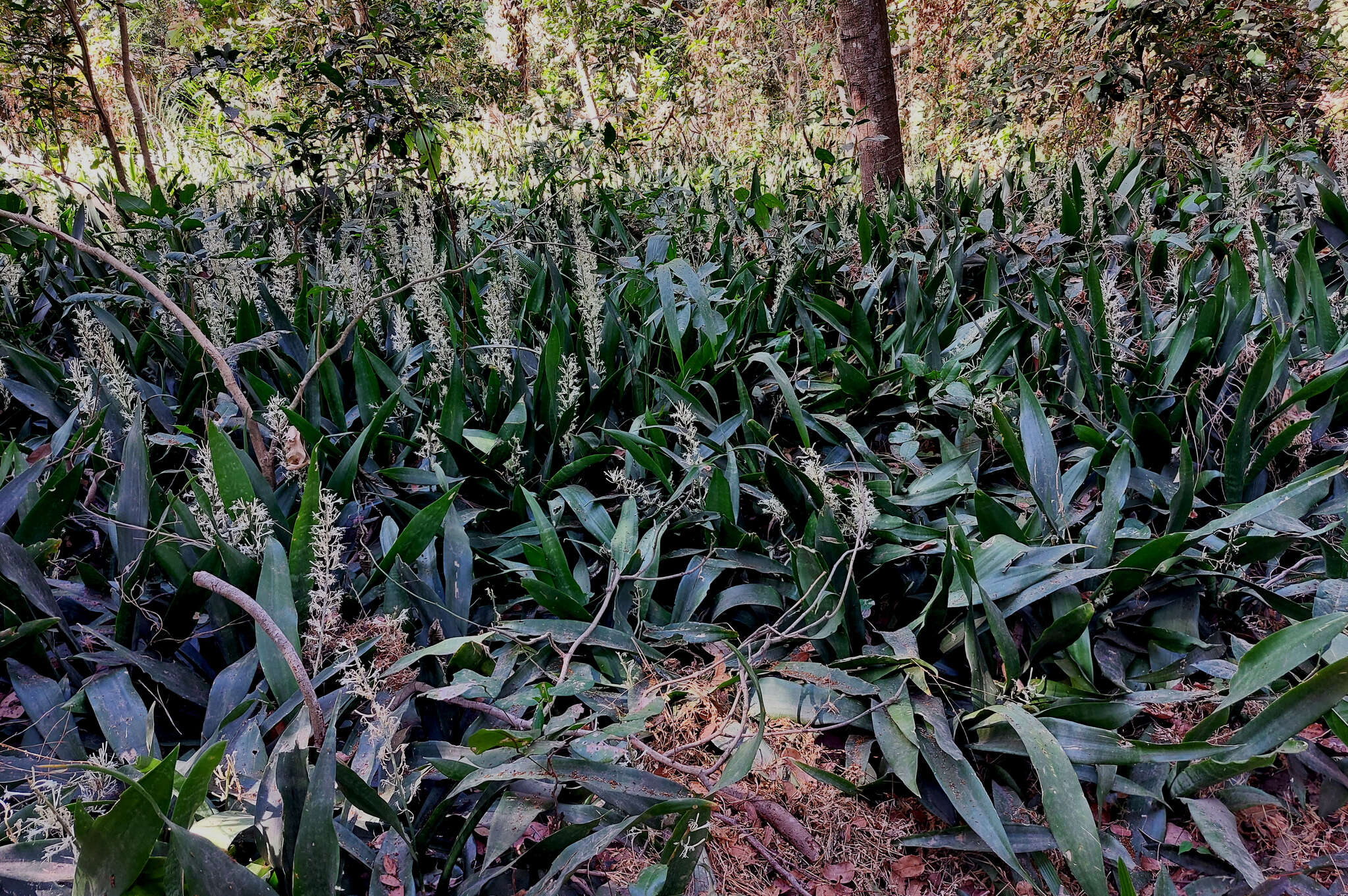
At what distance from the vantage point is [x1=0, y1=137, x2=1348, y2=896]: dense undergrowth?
4.31 ft

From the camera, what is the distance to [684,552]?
6.41 feet

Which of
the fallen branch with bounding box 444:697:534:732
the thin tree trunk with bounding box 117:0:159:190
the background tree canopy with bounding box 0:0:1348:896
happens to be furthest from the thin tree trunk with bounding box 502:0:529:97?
the fallen branch with bounding box 444:697:534:732

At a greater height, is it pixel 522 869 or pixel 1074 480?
pixel 1074 480

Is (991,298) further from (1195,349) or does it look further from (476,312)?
(476,312)

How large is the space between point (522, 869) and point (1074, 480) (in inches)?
62.5

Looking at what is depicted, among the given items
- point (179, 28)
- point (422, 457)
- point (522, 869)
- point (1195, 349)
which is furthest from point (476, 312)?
point (179, 28)

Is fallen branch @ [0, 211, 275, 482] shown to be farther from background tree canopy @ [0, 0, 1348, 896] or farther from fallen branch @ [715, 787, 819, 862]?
fallen branch @ [715, 787, 819, 862]

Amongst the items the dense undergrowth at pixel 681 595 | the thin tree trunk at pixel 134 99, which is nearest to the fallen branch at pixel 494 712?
the dense undergrowth at pixel 681 595

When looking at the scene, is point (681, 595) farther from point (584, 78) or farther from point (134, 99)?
point (584, 78)

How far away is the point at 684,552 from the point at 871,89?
133 inches

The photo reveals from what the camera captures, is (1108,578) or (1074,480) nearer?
(1108,578)

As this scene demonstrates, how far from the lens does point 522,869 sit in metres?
1.33

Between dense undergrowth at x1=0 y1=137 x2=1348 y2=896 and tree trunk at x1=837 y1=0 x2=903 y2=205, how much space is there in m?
1.85

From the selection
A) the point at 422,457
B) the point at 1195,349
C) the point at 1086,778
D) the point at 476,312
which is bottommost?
the point at 1086,778
